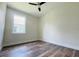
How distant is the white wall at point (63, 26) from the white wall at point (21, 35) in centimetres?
76

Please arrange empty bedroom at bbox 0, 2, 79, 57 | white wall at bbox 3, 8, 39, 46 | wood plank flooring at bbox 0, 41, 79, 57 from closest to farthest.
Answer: wood plank flooring at bbox 0, 41, 79, 57
empty bedroom at bbox 0, 2, 79, 57
white wall at bbox 3, 8, 39, 46

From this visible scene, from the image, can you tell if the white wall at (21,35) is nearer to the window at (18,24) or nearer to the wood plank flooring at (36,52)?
the window at (18,24)

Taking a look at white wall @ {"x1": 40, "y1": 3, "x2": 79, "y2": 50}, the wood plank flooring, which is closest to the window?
the wood plank flooring

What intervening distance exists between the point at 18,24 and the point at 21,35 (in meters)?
0.79

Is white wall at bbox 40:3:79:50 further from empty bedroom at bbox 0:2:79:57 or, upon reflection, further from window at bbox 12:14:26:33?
window at bbox 12:14:26:33

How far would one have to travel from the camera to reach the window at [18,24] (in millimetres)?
4966

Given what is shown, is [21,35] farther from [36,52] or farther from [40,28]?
[36,52]

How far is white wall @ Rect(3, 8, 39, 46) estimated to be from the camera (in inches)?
176

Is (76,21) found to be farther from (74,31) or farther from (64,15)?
(64,15)

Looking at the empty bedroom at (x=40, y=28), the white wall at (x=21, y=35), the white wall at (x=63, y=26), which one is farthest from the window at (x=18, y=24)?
the white wall at (x=63, y=26)

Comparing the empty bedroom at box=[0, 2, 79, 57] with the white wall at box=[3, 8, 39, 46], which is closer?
the empty bedroom at box=[0, 2, 79, 57]

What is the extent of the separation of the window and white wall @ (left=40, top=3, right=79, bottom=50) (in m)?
1.80

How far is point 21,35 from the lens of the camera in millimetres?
5438

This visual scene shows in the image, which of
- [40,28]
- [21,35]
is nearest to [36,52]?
[21,35]
